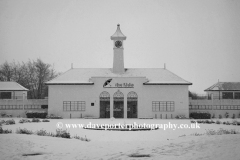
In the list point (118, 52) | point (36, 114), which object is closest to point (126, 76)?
point (118, 52)

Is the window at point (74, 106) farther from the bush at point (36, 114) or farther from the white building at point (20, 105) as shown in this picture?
the white building at point (20, 105)

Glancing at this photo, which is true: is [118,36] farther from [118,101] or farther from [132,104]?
[132,104]

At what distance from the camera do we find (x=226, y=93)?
49.9 m

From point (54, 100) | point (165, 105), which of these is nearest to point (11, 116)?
point (54, 100)

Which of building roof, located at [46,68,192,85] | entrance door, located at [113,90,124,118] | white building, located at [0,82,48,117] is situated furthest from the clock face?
white building, located at [0,82,48,117]

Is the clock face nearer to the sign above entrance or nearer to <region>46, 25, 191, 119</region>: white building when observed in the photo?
<region>46, 25, 191, 119</region>: white building

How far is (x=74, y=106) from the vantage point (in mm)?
42031

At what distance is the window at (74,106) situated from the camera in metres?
41.9

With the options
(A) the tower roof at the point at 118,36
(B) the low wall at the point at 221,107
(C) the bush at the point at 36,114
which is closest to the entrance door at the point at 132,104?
(B) the low wall at the point at 221,107

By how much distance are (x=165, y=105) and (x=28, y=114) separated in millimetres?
19156

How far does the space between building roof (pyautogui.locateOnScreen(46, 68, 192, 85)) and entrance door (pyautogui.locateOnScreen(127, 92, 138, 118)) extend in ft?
8.09

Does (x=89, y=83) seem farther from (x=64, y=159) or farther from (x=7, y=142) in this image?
(x=64, y=159)

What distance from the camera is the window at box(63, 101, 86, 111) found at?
41.9 meters

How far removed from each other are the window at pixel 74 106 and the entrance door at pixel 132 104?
626 cm
